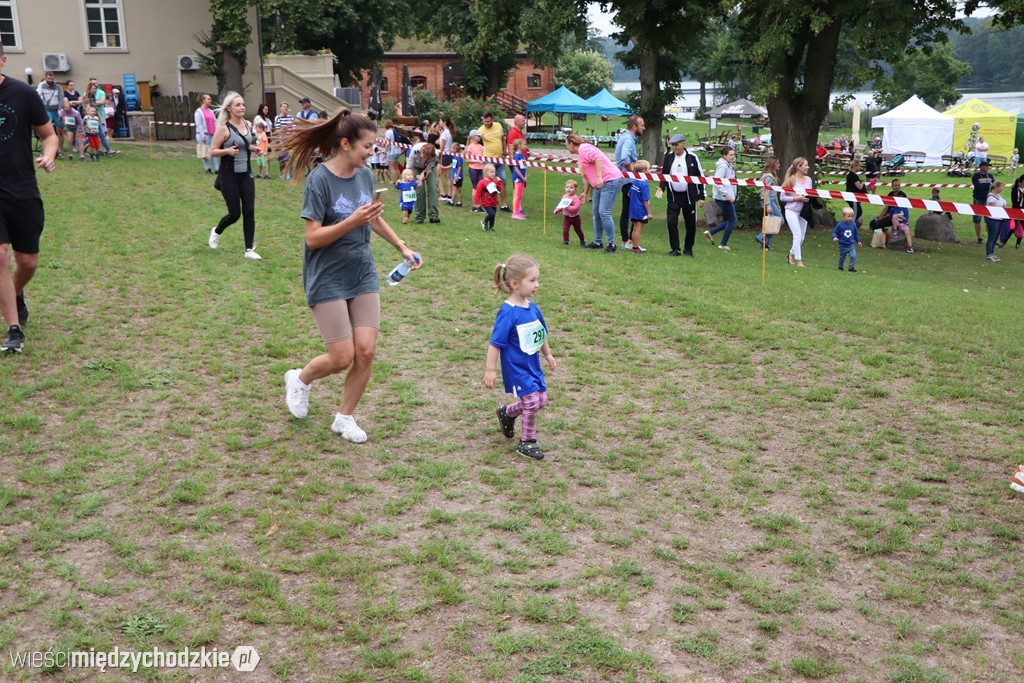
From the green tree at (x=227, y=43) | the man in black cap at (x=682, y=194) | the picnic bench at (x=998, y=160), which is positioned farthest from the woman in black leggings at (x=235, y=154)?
the picnic bench at (x=998, y=160)

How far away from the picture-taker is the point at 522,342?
6.14 metres

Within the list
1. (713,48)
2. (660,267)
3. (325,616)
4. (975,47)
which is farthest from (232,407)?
(975,47)

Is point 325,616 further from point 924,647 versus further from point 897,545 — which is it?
point 897,545

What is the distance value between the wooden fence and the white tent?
3341 cm

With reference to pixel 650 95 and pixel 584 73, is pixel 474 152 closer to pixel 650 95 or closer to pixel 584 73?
pixel 650 95

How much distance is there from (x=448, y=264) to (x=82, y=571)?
26.7ft

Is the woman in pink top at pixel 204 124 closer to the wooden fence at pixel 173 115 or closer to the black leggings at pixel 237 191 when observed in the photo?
the black leggings at pixel 237 191

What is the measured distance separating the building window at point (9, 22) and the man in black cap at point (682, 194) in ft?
86.8

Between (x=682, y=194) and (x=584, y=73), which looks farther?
(x=584, y=73)

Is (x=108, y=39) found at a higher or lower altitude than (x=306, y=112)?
higher

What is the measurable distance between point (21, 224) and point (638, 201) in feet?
30.9

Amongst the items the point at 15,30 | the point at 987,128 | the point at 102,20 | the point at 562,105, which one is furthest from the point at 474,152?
the point at 987,128

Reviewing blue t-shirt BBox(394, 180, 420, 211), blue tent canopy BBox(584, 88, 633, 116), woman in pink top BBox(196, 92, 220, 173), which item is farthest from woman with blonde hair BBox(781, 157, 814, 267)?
blue tent canopy BBox(584, 88, 633, 116)

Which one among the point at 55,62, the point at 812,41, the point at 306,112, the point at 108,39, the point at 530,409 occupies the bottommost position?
the point at 530,409
